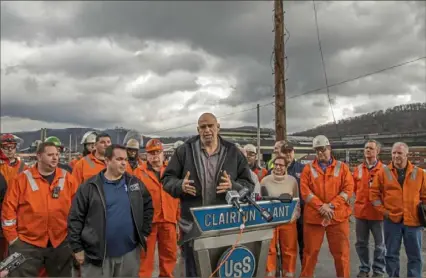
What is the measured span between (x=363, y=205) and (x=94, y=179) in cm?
425

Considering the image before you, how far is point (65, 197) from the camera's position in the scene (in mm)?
4090

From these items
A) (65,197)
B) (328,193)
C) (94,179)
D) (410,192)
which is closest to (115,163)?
(94,179)

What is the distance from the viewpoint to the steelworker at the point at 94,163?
4.91 metres

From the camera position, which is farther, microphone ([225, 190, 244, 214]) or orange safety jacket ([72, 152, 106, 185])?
orange safety jacket ([72, 152, 106, 185])

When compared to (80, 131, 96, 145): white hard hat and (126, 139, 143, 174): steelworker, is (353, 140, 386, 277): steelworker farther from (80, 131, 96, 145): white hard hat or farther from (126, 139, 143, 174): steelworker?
(80, 131, 96, 145): white hard hat

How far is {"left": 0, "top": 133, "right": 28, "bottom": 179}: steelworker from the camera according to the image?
473 cm

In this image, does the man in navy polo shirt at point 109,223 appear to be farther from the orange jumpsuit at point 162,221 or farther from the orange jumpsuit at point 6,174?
the orange jumpsuit at point 6,174

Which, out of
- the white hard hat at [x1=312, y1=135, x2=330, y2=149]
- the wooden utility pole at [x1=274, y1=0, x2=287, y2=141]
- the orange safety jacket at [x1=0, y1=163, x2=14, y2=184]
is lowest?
the orange safety jacket at [x1=0, y1=163, x2=14, y2=184]

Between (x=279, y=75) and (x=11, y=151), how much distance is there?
23.6 ft

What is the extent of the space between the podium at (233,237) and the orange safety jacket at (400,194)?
125 inches

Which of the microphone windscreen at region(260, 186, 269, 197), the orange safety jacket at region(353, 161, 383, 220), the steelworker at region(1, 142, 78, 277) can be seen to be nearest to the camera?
the steelworker at region(1, 142, 78, 277)

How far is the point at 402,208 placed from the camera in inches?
199

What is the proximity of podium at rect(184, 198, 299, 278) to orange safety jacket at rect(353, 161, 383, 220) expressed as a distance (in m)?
3.71

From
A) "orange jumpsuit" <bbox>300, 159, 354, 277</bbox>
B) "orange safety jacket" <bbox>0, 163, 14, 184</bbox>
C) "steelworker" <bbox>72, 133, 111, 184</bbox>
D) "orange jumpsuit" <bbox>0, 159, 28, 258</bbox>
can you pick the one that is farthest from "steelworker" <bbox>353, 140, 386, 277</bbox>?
"orange safety jacket" <bbox>0, 163, 14, 184</bbox>
